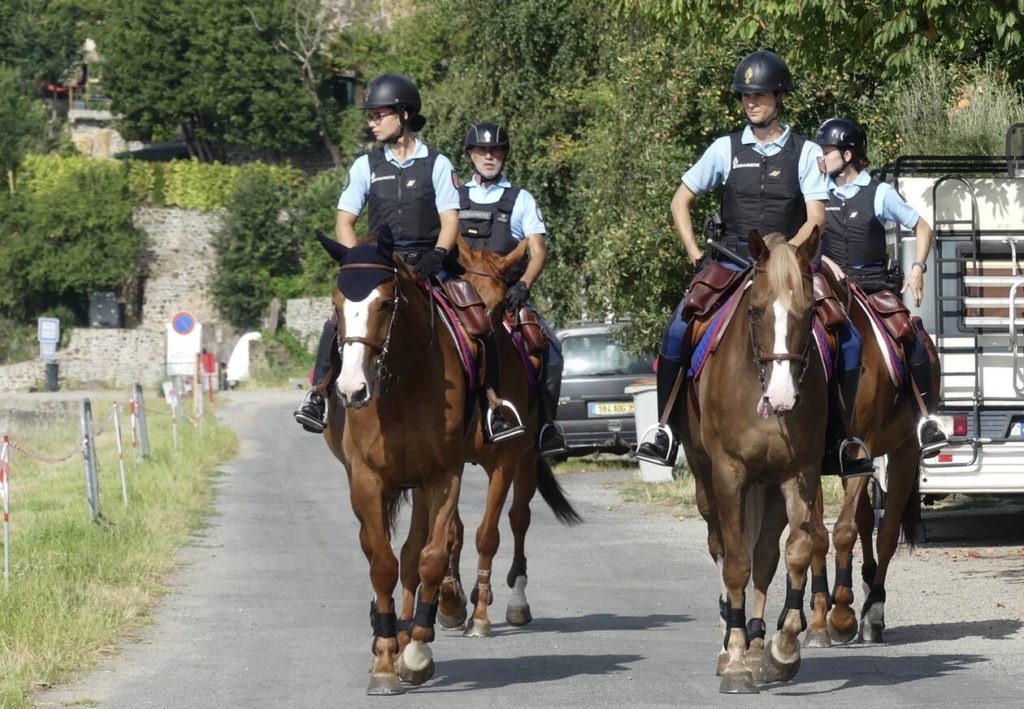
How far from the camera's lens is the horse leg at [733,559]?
31.6 feet

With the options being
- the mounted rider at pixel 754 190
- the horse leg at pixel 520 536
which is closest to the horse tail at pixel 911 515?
the horse leg at pixel 520 536

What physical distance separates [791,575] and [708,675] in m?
0.86

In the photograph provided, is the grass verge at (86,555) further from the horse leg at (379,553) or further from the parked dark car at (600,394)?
the parked dark car at (600,394)

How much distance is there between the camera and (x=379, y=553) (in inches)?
391

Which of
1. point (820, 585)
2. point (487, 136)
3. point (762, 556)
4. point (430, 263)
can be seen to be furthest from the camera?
point (487, 136)

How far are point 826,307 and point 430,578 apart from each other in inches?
99.7

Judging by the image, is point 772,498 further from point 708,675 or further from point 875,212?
point 875,212

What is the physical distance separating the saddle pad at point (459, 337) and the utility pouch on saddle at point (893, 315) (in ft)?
9.87

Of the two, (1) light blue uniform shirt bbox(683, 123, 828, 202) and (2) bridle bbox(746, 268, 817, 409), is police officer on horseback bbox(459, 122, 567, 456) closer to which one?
(1) light blue uniform shirt bbox(683, 123, 828, 202)

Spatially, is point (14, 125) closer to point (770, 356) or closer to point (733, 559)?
point (733, 559)

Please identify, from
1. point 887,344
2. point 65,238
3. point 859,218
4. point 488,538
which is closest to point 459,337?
point 488,538

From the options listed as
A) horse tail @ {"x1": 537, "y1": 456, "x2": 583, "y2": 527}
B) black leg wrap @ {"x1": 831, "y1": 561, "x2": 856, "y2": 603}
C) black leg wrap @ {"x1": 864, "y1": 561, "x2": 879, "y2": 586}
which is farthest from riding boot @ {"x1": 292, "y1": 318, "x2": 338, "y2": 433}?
horse tail @ {"x1": 537, "y1": 456, "x2": 583, "y2": 527}

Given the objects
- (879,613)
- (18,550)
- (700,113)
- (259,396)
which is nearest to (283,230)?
(259,396)

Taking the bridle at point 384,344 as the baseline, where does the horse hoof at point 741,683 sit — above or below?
below
